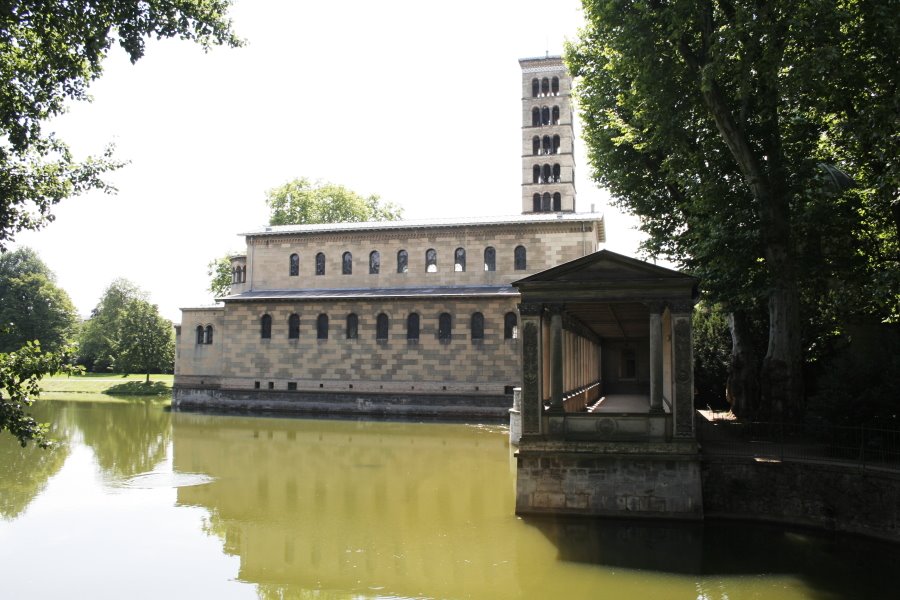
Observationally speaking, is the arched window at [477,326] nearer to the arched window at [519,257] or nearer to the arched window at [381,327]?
the arched window at [519,257]

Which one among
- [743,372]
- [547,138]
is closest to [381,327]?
[547,138]

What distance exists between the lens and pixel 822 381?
56.1 ft

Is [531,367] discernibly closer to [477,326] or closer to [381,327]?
[477,326]

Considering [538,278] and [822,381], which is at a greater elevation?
[538,278]

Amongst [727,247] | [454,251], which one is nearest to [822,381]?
[727,247]

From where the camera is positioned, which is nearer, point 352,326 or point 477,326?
point 477,326

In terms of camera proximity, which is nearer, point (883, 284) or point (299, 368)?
point (883, 284)

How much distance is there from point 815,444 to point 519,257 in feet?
77.2

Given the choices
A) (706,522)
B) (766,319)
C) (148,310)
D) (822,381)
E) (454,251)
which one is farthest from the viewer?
(148,310)

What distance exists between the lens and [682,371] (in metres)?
15.3

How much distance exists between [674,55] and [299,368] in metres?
28.0

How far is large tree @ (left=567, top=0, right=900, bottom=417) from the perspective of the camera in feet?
51.4

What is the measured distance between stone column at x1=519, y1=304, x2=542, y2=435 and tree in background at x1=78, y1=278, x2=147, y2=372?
63.5 metres

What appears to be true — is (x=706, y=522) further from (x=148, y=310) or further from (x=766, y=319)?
(x=148, y=310)
